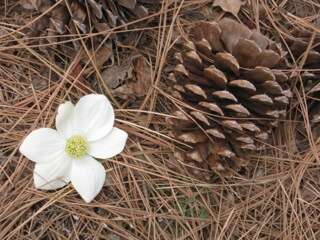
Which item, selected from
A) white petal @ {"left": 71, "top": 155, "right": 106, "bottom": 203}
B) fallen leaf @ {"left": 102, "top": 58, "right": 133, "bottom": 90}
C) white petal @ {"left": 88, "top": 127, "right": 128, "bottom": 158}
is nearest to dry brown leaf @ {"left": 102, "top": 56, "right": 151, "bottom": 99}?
fallen leaf @ {"left": 102, "top": 58, "right": 133, "bottom": 90}

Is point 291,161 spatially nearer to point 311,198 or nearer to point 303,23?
point 311,198

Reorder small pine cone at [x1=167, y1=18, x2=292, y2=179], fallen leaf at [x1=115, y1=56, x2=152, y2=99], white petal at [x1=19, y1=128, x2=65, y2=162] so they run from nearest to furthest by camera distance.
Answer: small pine cone at [x1=167, y1=18, x2=292, y2=179] < white petal at [x1=19, y1=128, x2=65, y2=162] < fallen leaf at [x1=115, y1=56, x2=152, y2=99]

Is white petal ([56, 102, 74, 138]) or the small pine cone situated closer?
the small pine cone

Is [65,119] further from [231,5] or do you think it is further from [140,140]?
[231,5]

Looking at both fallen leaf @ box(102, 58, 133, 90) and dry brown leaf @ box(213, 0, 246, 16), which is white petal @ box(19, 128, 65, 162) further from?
dry brown leaf @ box(213, 0, 246, 16)

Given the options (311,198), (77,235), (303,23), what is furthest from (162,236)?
(303,23)
